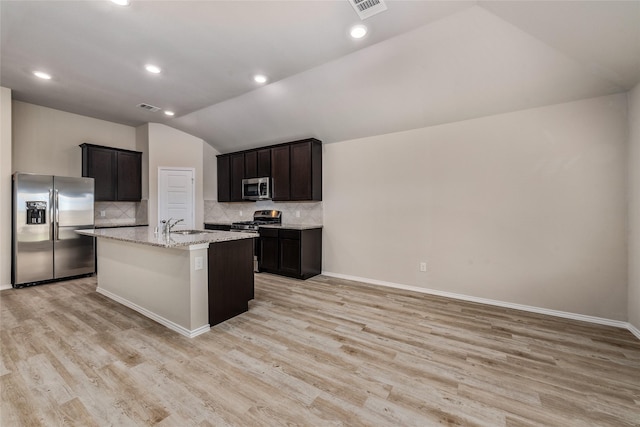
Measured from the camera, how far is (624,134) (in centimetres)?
271

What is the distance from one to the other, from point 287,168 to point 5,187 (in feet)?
13.9

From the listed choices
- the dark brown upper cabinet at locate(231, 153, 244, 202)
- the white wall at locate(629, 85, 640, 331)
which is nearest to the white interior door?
the dark brown upper cabinet at locate(231, 153, 244, 202)


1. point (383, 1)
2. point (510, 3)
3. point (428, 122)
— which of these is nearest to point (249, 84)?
point (383, 1)

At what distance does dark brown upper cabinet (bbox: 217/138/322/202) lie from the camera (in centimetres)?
459

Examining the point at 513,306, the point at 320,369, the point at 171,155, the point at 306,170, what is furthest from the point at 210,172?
the point at 513,306

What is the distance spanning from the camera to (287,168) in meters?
4.83

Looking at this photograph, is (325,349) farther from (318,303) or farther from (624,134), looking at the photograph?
(624,134)

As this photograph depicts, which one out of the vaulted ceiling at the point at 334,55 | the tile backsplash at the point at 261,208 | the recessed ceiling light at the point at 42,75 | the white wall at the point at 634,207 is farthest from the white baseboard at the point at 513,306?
the recessed ceiling light at the point at 42,75

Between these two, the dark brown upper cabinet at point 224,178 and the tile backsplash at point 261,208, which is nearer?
the tile backsplash at point 261,208

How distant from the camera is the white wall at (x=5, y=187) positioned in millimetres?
3844

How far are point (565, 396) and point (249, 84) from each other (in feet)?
14.8

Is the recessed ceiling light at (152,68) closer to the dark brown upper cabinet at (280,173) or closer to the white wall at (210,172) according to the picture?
the dark brown upper cabinet at (280,173)

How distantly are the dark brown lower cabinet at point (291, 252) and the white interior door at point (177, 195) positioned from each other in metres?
2.14

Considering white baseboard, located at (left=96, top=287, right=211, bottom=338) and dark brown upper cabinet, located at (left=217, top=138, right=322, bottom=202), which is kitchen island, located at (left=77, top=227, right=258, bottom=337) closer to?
white baseboard, located at (left=96, top=287, right=211, bottom=338)
